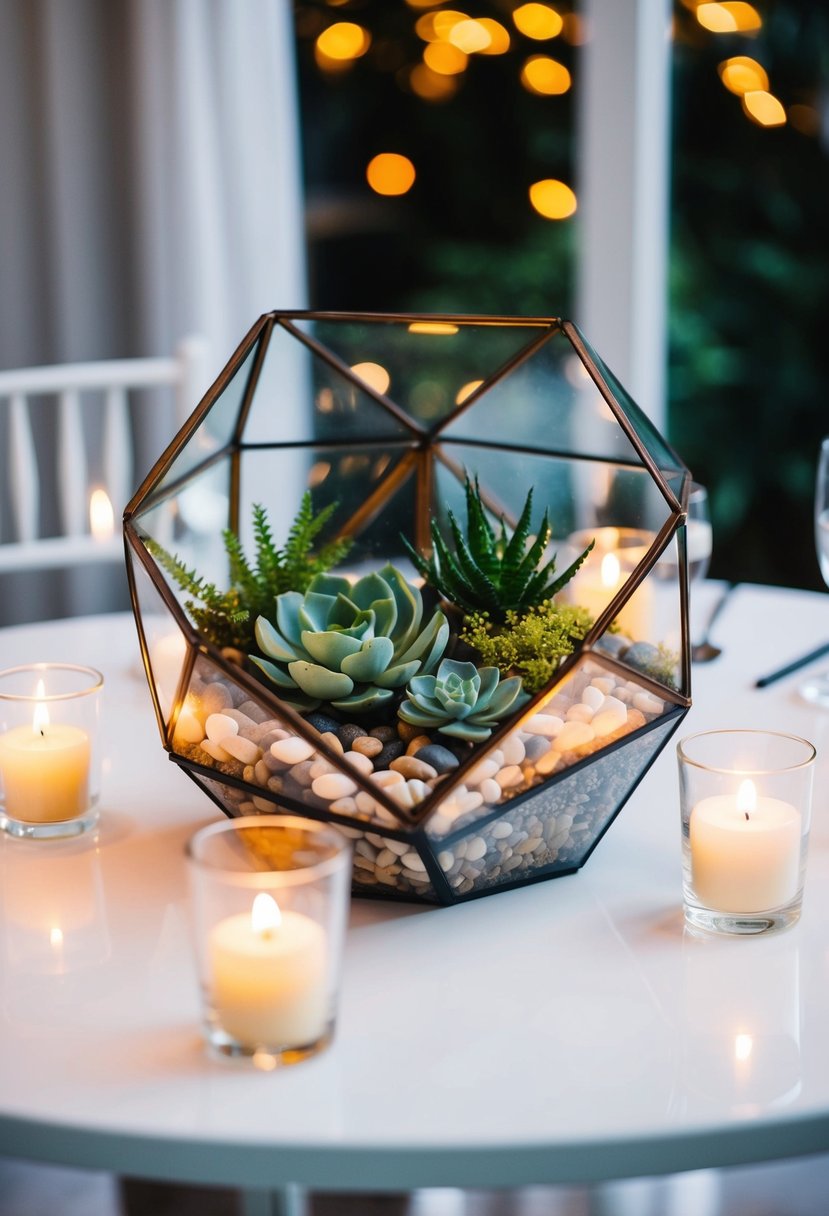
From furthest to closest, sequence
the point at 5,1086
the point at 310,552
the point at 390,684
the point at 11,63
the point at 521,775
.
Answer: the point at 11,63 → the point at 310,552 → the point at 390,684 → the point at 521,775 → the point at 5,1086

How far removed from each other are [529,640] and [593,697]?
111 mm

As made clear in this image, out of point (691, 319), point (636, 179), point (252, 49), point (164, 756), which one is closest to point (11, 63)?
point (252, 49)

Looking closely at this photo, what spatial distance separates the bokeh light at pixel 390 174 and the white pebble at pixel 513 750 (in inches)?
105

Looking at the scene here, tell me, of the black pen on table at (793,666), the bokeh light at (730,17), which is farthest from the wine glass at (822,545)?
the bokeh light at (730,17)

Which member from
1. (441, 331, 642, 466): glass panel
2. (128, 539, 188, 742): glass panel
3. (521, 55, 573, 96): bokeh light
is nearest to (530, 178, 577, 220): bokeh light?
(521, 55, 573, 96): bokeh light

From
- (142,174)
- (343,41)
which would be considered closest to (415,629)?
(142,174)

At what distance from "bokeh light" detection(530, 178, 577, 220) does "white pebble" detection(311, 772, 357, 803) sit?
2570mm

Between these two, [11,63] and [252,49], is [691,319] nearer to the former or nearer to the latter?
[252,49]

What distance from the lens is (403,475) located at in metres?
1.11

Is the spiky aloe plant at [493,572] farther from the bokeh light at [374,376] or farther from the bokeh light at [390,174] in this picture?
the bokeh light at [390,174]

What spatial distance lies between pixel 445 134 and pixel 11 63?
3.69ft

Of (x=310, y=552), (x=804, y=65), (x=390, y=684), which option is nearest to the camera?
(x=390, y=684)

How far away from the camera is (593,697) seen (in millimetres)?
724

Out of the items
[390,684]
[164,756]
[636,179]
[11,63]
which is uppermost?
[11,63]
